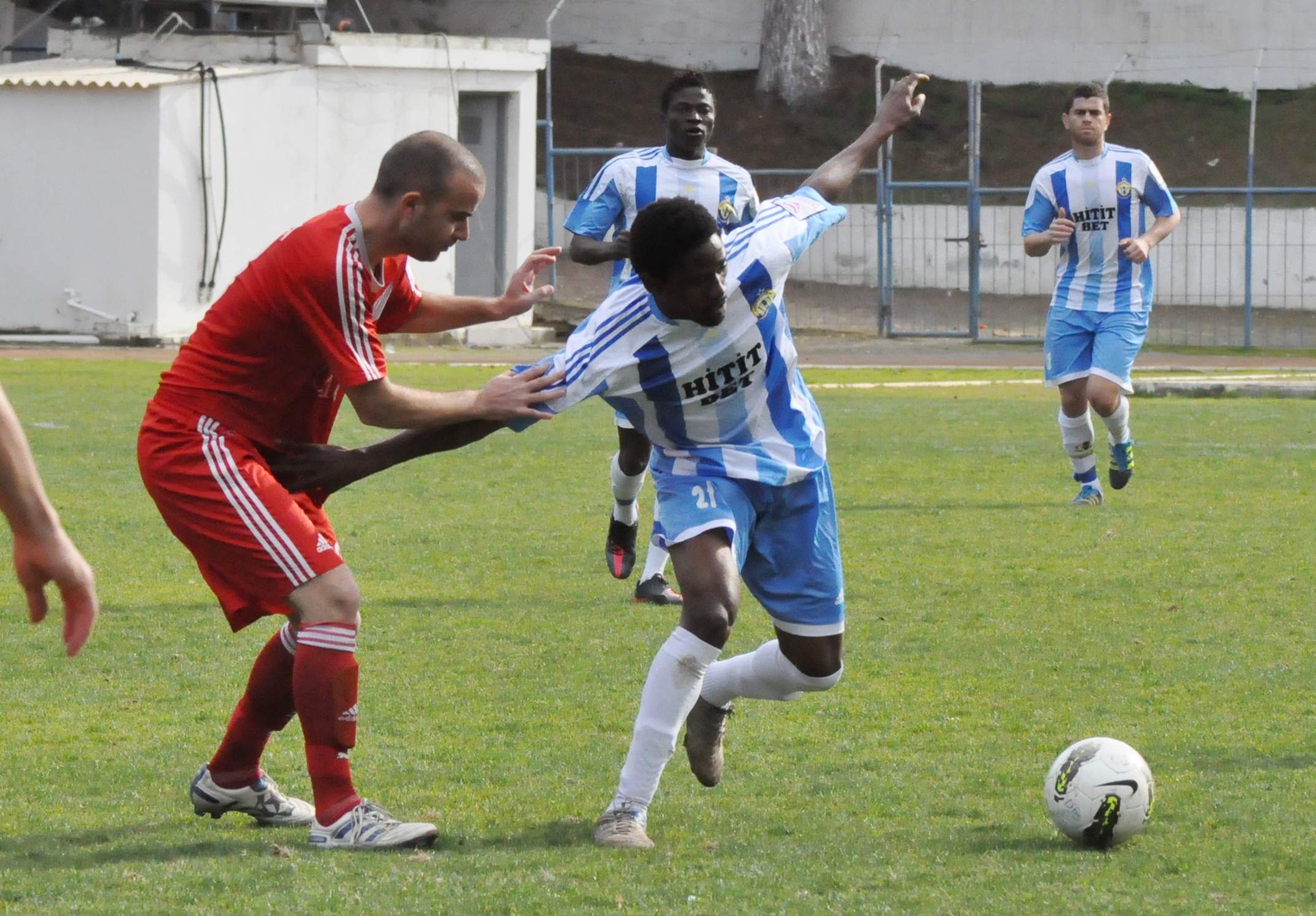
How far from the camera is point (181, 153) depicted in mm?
22891

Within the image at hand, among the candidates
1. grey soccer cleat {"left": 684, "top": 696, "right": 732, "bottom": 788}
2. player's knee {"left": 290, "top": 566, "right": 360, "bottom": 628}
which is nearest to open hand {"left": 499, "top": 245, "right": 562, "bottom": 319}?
player's knee {"left": 290, "top": 566, "right": 360, "bottom": 628}

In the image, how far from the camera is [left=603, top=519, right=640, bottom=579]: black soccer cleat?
859 cm

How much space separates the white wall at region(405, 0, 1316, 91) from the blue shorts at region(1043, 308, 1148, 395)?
84.4 feet

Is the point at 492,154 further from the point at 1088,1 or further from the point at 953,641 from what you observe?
the point at 953,641

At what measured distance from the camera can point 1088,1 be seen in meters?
36.4

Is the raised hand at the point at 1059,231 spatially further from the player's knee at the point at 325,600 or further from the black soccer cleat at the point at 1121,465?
the player's knee at the point at 325,600

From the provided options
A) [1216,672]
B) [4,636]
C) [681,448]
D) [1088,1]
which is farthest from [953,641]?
[1088,1]

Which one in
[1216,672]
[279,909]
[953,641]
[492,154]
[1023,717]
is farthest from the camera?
[492,154]

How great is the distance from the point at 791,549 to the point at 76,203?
770 inches

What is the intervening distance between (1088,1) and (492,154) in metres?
15.2

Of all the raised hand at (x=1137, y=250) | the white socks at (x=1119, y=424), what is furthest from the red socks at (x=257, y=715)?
the white socks at (x=1119, y=424)

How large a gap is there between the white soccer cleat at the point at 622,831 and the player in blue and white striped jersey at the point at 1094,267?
6.91m

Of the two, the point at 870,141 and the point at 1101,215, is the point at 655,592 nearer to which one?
the point at 870,141

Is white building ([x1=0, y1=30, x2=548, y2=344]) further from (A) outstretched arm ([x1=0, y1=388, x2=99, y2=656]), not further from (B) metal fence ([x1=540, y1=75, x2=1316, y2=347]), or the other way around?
(A) outstretched arm ([x1=0, y1=388, x2=99, y2=656])
